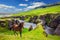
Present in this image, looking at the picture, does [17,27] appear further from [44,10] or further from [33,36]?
[44,10]

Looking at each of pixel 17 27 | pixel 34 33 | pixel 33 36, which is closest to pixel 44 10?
pixel 34 33

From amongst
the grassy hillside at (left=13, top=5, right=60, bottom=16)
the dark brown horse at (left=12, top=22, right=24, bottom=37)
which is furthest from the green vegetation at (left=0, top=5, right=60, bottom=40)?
the dark brown horse at (left=12, top=22, right=24, bottom=37)

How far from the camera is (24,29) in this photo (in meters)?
8.14

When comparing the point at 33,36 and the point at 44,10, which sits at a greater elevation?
the point at 44,10

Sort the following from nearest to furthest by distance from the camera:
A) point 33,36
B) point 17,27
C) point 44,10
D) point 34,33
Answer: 1. point 17,27
2. point 33,36
3. point 34,33
4. point 44,10

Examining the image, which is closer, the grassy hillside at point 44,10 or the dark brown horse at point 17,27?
the dark brown horse at point 17,27

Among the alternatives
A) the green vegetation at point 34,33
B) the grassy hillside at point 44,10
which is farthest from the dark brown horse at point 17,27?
the grassy hillside at point 44,10

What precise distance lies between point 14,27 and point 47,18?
164 centimetres

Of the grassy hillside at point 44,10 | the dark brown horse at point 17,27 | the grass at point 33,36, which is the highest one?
A: the grassy hillside at point 44,10

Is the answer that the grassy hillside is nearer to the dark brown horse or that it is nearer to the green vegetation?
the green vegetation

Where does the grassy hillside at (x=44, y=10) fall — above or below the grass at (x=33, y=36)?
above

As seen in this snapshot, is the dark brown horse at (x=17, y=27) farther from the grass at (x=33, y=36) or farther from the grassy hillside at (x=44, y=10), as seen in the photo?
the grassy hillside at (x=44, y=10)

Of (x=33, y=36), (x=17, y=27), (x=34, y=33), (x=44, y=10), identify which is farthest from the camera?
(x=44, y=10)

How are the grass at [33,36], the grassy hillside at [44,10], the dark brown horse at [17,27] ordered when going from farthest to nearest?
the grassy hillside at [44,10], the dark brown horse at [17,27], the grass at [33,36]
